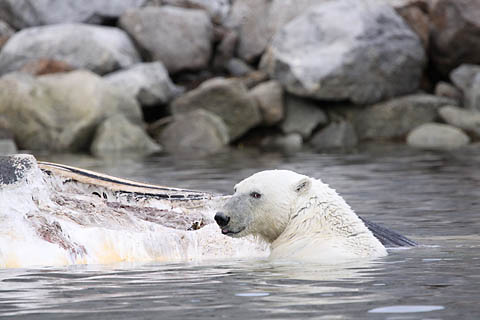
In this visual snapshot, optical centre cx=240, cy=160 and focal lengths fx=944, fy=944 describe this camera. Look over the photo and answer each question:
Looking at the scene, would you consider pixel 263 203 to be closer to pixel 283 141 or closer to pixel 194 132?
pixel 194 132

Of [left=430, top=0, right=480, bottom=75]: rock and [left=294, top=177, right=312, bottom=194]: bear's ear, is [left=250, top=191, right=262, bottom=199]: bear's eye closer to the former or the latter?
[left=294, top=177, right=312, bottom=194]: bear's ear

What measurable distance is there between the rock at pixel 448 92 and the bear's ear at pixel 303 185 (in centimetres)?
1905

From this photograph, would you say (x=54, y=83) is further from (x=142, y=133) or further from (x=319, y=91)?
(x=319, y=91)

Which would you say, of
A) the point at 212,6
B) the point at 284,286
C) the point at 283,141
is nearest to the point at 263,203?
the point at 284,286

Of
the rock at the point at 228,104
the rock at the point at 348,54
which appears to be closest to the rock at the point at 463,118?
the rock at the point at 348,54

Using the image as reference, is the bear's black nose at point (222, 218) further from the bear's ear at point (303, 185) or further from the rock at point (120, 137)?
the rock at point (120, 137)

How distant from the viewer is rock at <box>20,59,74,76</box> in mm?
24062

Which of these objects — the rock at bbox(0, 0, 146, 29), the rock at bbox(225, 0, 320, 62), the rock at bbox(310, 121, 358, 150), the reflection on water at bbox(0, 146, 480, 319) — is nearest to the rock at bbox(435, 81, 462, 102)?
the rock at bbox(310, 121, 358, 150)

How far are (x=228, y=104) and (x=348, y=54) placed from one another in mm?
3337

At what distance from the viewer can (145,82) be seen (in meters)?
24.2

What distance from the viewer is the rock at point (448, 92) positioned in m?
25.2

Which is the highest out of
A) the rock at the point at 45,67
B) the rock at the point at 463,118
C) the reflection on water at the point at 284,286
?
the rock at the point at 45,67

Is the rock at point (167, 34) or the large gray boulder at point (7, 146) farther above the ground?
the rock at point (167, 34)

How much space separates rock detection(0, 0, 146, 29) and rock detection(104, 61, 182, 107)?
3572 mm
